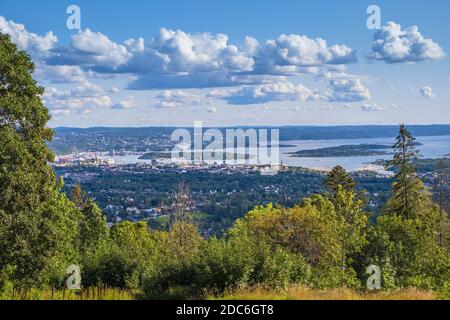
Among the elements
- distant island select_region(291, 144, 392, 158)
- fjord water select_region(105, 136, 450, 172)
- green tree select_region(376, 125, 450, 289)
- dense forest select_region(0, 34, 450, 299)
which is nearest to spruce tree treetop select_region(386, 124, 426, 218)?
green tree select_region(376, 125, 450, 289)

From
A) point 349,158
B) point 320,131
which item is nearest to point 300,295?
point 349,158

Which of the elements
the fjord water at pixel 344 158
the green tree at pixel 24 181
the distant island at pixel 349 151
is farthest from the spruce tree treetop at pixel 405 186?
the distant island at pixel 349 151

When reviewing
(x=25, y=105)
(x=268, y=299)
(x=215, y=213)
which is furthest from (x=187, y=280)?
(x=215, y=213)

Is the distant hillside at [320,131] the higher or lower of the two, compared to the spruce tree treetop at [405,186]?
higher

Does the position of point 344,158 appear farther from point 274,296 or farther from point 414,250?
point 274,296

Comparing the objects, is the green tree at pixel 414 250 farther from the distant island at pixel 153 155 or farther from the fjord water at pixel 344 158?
the distant island at pixel 153 155

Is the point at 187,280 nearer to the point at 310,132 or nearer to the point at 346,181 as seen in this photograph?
the point at 346,181

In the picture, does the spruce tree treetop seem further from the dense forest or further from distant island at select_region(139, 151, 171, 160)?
distant island at select_region(139, 151, 171, 160)
